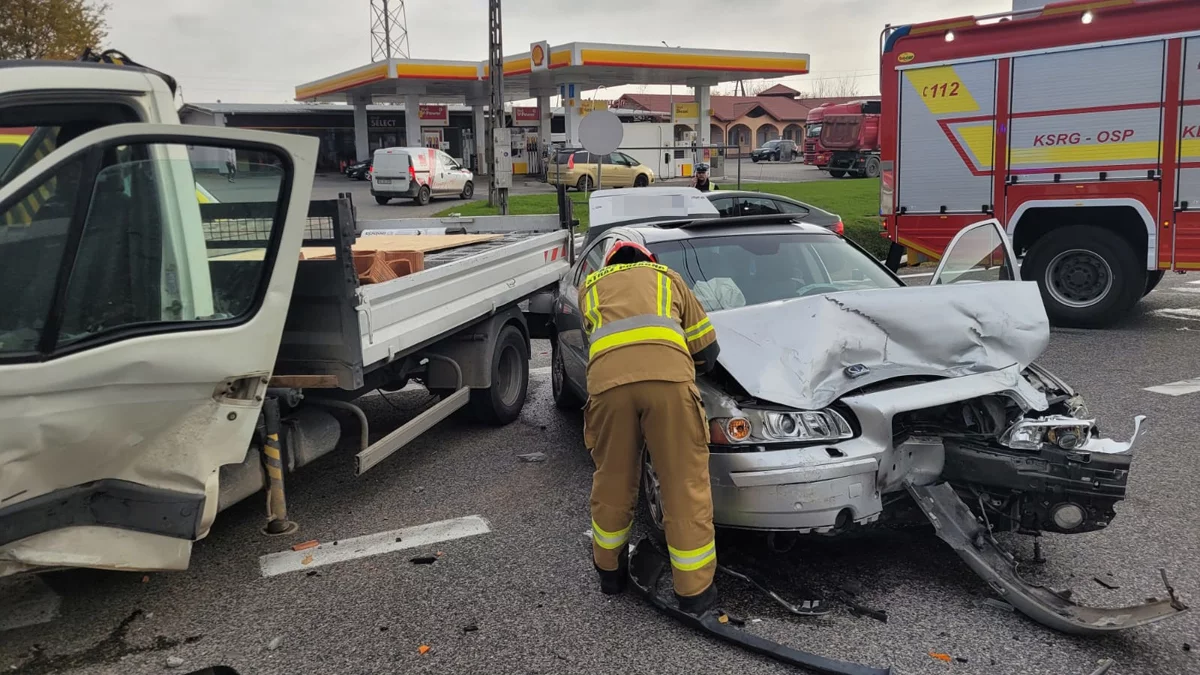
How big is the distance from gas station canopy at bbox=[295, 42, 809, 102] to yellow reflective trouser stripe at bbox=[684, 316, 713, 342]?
29835 millimetres

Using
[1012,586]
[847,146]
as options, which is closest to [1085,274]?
[1012,586]

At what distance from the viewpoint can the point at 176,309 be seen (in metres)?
3.60

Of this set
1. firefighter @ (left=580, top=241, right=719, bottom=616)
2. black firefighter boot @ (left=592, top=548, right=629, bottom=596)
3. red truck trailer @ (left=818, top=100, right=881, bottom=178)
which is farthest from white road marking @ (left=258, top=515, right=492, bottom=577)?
red truck trailer @ (left=818, top=100, right=881, bottom=178)

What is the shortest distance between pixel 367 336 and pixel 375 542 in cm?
106

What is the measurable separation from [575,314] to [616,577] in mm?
2714

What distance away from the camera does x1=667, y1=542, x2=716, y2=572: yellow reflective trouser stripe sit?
373 centimetres

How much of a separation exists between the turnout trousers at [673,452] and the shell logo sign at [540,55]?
30.1m

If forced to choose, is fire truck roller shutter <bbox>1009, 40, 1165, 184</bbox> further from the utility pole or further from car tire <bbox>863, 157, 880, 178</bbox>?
car tire <bbox>863, 157, 880, 178</bbox>

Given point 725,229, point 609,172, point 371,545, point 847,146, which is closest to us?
point 371,545

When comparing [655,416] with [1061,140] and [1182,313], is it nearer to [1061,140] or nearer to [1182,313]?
[1061,140]

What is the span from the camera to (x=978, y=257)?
5.34 meters

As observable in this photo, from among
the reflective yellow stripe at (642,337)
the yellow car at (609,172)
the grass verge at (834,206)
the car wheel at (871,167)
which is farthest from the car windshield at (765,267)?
the car wheel at (871,167)

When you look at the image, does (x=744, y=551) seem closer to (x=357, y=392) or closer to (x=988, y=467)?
(x=988, y=467)

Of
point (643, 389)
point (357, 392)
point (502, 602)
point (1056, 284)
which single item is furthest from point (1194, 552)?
point (1056, 284)
